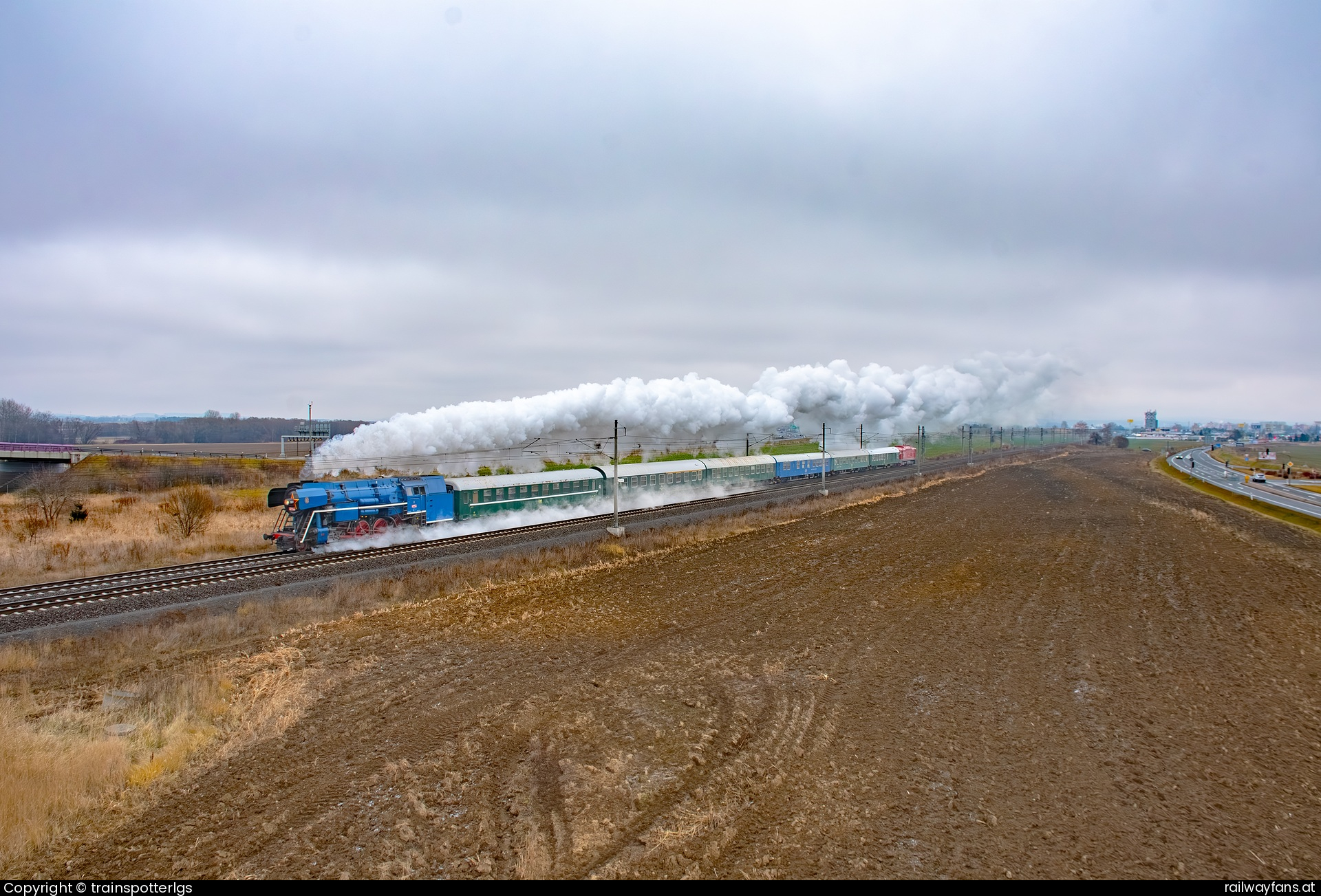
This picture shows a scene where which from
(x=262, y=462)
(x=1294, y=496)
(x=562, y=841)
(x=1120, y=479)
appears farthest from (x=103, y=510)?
(x=1120, y=479)

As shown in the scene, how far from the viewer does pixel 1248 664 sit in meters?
14.5

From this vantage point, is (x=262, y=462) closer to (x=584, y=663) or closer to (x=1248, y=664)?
(x=584, y=663)

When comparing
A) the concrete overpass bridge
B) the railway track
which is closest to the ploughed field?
the railway track

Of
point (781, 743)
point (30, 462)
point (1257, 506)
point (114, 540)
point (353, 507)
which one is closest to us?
point (781, 743)

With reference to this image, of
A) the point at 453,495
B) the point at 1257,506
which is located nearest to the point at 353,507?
the point at 453,495

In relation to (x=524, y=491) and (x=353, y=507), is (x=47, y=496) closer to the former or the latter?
(x=353, y=507)

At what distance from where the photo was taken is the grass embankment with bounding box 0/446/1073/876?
28.2 ft

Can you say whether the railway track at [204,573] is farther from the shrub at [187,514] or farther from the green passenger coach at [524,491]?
the shrub at [187,514]

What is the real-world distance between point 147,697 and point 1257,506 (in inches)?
2314

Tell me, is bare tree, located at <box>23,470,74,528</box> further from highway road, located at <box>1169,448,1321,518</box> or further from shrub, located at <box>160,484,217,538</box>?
highway road, located at <box>1169,448,1321,518</box>

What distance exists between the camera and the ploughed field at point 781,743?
7668mm

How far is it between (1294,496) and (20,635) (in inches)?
2708

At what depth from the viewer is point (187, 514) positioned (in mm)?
33656

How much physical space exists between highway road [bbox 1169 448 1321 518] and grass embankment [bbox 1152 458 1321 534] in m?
0.32
